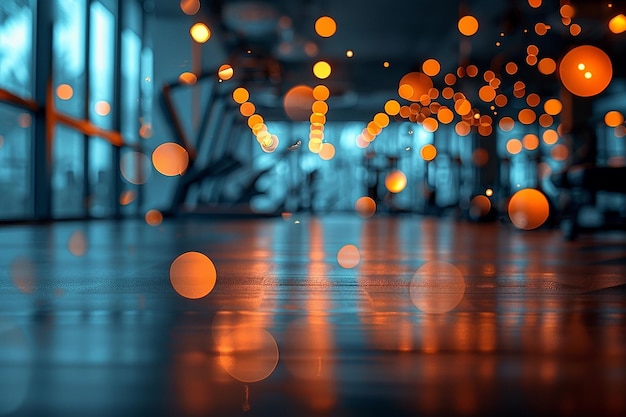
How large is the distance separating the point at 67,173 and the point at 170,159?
1.69m

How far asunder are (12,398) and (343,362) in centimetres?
28

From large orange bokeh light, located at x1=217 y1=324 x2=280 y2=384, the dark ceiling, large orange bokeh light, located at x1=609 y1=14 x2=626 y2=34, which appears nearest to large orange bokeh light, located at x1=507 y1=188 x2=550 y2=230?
the dark ceiling

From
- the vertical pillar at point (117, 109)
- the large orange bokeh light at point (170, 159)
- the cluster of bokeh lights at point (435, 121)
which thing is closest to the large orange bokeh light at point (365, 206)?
the cluster of bokeh lights at point (435, 121)

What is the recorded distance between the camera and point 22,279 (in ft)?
5.01

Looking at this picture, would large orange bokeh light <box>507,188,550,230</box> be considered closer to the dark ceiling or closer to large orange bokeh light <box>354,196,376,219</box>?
the dark ceiling

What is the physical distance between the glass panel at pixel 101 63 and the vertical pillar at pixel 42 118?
1423mm

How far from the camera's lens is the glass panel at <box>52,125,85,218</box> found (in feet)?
23.5

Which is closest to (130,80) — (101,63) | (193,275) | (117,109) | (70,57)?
(117,109)

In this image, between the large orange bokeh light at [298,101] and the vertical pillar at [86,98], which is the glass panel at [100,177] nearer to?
the vertical pillar at [86,98]

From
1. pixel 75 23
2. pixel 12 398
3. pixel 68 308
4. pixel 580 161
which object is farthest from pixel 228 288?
pixel 75 23

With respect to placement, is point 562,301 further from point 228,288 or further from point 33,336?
point 33,336

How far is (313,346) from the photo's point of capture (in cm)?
78

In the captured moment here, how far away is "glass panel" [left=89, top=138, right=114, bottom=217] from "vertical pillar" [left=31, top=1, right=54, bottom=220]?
149cm

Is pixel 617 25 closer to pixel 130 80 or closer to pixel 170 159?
pixel 170 159
